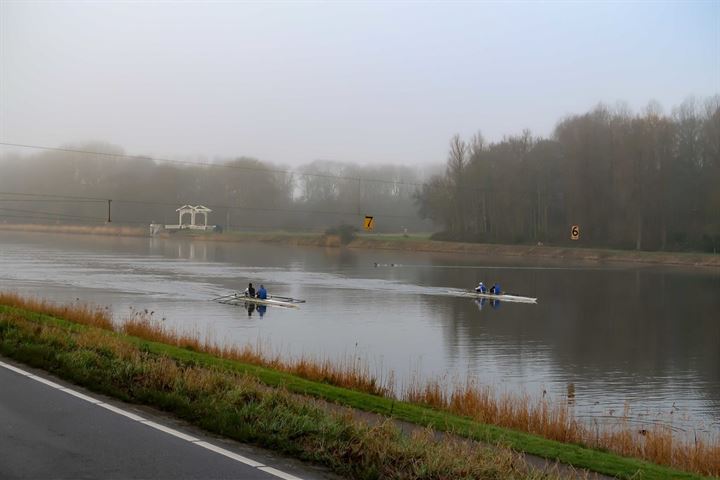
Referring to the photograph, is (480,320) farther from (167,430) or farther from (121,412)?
(167,430)

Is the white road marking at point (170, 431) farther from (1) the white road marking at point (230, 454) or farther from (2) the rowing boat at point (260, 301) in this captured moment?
(2) the rowing boat at point (260, 301)

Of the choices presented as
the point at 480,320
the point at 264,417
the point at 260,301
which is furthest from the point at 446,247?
the point at 264,417

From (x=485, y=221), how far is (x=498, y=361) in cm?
8890

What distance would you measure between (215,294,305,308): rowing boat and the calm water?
98cm

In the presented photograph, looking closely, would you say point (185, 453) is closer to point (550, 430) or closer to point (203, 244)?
point (550, 430)

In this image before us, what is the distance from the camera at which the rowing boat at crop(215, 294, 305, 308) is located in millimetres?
42656

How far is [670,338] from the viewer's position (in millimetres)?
34219

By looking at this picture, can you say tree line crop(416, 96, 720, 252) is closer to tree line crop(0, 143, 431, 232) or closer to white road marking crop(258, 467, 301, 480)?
tree line crop(0, 143, 431, 232)

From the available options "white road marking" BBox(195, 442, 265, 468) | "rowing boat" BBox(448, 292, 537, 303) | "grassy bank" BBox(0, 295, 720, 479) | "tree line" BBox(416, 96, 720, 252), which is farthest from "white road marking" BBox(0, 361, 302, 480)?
"tree line" BBox(416, 96, 720, 252)

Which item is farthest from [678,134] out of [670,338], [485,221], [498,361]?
[498,361]

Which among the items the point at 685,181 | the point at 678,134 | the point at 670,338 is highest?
the point at 678,134

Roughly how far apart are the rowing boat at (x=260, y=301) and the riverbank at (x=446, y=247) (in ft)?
187

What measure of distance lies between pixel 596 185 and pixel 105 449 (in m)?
99.5

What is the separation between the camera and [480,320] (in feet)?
129
